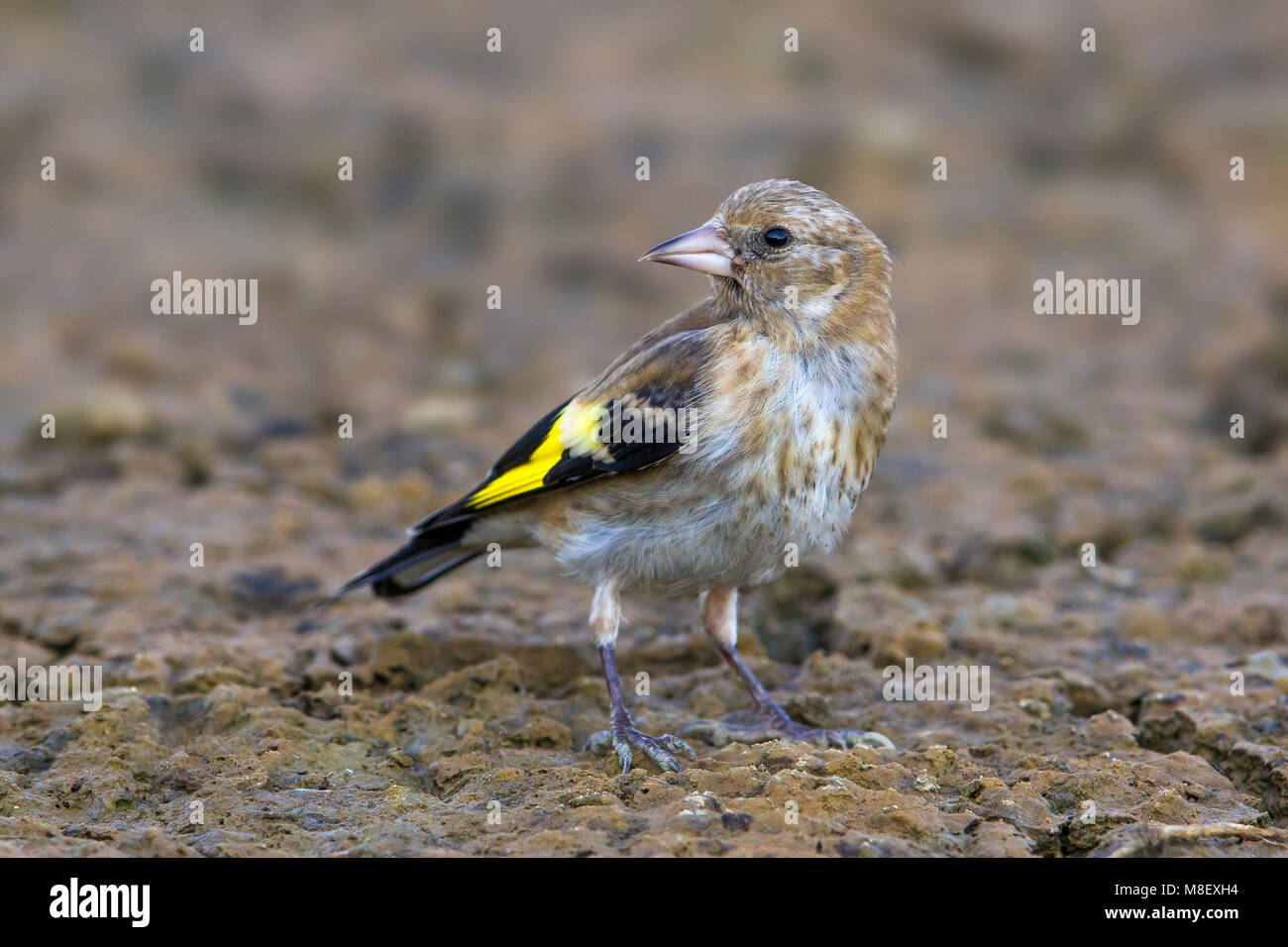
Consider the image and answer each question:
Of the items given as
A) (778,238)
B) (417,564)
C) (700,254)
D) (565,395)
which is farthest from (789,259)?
(565,395)

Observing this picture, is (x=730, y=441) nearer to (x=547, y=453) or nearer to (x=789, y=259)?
(x=789, y=259)

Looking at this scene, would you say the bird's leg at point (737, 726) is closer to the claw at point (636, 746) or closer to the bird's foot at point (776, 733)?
the bird's foot at point (776, 733)

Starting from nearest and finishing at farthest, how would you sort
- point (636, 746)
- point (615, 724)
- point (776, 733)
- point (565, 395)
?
point (636, 746)
point (615, 724)
point (776, 733)
point (565, 395)

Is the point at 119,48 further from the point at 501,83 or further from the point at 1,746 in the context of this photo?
the point at 1,746

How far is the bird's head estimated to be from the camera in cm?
566

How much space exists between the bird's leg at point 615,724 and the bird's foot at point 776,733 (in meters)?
0.17

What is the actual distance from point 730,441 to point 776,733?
115 centimetres

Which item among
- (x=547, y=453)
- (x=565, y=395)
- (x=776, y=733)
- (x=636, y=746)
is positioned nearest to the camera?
(x=636, y=746)

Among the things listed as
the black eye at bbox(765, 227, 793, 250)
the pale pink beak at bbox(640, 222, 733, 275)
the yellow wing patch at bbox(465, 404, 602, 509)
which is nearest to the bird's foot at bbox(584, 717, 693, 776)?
the yellow wing patch at bbox(465, 404, 602, 509)

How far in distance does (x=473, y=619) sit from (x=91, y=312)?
5.45 meters

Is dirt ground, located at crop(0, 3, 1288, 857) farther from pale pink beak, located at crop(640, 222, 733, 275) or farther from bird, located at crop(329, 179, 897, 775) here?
pale pink beak, located at crop(640, 222, 733, 275)

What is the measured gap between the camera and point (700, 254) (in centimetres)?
570

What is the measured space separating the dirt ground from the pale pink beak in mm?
1740
